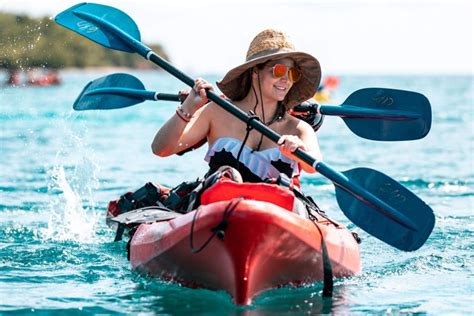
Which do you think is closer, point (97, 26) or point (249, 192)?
point (249, 192)

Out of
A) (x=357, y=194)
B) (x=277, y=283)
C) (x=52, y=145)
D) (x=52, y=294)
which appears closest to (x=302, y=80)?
(x=357, y=194)

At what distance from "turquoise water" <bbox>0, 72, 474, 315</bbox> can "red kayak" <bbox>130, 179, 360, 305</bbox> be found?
121 mm

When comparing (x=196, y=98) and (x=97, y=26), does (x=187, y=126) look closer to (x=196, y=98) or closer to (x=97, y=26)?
(x=196, y=98)

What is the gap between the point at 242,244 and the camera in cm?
442

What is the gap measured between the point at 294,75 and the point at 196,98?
63 centimetres

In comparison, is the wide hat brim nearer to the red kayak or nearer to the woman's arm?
the woman's arm

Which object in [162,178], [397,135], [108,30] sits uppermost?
[108,30]

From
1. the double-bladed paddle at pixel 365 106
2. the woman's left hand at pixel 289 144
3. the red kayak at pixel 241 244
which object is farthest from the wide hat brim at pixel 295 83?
the red kayak at pixel 241 244

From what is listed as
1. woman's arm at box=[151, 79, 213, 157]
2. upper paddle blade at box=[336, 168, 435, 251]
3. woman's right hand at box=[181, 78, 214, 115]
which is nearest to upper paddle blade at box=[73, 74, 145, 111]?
woman's arm at box=[151, 79, 213, 157]

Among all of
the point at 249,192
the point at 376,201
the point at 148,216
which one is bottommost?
the point at 148,216

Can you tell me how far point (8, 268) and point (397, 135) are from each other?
2719 mm

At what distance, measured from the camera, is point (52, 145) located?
15008mm

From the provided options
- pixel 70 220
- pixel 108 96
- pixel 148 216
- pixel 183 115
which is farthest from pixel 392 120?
pixel 70 220

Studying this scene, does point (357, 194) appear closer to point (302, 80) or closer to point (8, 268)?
point (302, 80)
